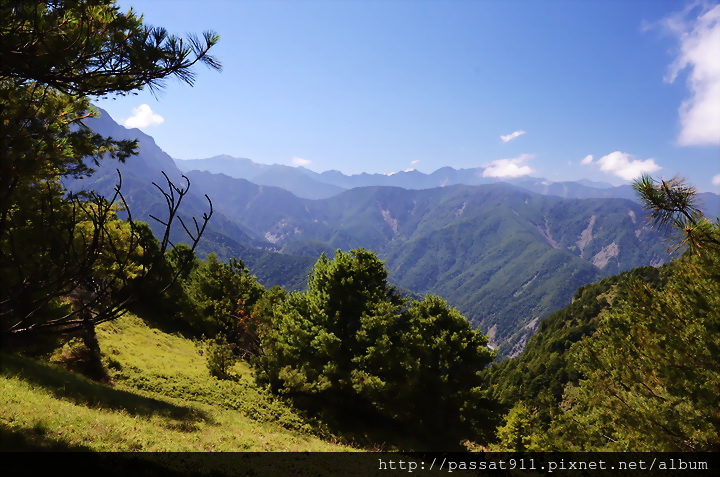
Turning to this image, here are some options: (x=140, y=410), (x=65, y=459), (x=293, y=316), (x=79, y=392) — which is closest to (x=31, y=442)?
(x=65, y=459)

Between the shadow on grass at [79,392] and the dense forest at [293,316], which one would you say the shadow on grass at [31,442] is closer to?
the dense forest at [293,316]

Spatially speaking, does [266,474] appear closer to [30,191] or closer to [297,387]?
[30,191]

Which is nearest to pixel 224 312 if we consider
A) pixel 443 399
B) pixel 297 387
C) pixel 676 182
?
pixel 297 387

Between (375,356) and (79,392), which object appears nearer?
(79,392)

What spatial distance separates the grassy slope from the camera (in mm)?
10172

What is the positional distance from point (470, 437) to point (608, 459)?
54.3 ft

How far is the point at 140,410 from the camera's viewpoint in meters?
15.6

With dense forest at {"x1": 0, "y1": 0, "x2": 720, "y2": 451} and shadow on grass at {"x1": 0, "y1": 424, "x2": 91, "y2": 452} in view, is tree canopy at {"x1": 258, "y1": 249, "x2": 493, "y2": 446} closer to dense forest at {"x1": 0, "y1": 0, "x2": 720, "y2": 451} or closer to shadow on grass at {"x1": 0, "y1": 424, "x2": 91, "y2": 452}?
dense forest at {"x1": 0, "y1": 0, "x2": 720, "y2": 451}

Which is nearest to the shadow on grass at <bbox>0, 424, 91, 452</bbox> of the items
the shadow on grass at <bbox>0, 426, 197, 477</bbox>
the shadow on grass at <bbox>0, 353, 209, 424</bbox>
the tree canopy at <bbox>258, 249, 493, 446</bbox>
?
the shadow on grass at <bbox>0, 426, 197, 477</bbox>

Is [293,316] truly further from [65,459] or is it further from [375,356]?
[65,459]

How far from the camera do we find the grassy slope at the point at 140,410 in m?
10.2

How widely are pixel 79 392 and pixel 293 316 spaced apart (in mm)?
16167

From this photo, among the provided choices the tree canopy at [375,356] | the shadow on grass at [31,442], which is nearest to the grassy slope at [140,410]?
the shadow on grass at [31,442]

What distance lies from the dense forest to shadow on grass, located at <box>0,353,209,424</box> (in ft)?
1.18
